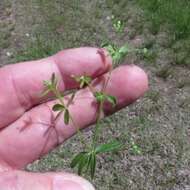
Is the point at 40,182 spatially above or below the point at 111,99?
below

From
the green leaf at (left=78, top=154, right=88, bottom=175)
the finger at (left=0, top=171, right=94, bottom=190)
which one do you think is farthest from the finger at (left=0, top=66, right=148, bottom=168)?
the finger at (left=0, top=171, right=94, bottom=190)

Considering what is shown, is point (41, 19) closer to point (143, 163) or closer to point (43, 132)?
point (143, 163)

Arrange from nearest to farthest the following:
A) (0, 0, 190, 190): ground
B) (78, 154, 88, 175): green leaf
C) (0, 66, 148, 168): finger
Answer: (78, 154, 88, 175): green leaf, (0, 66, 148, 168): finger, (0, 0, 190, 190): ground

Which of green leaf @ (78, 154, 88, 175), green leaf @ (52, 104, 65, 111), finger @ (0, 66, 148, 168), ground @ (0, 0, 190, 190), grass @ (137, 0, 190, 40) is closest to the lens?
green leaf @ (78, 154, 88, 175)

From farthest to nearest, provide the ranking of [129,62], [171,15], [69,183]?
[171,15], [129,62], [69,183]

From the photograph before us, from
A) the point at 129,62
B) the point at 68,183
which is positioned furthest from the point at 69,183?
the point at 129,62

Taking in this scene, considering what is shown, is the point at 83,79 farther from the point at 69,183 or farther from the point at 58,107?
the point at 69,183

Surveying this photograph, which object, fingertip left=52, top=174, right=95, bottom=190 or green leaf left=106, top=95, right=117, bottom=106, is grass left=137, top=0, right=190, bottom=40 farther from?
fingertip left=52, top=174, right=95, bottom=190

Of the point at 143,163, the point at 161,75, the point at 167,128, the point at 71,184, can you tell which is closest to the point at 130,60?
the point at 161,75
